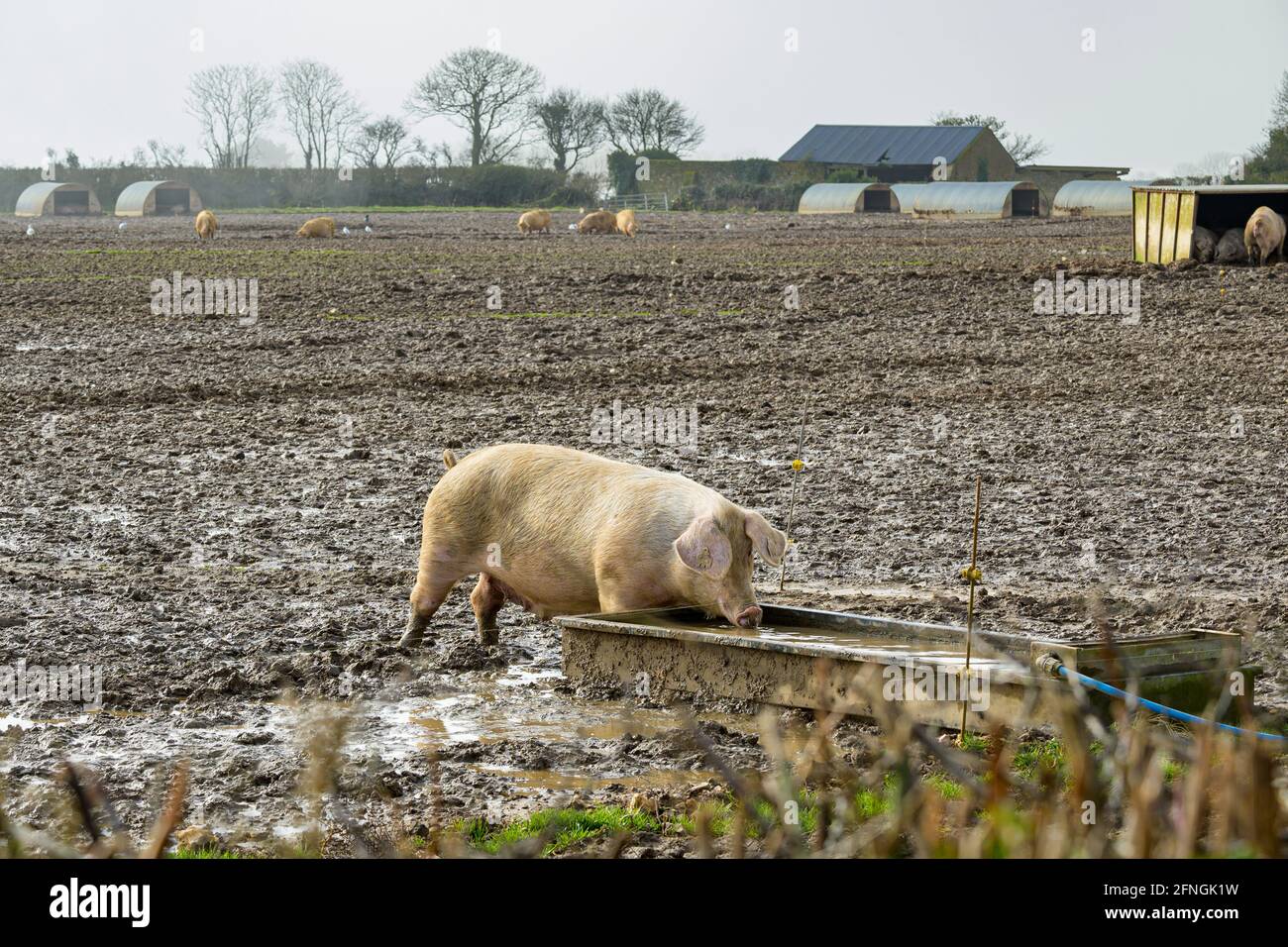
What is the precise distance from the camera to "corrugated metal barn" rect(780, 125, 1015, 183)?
69.2 meters

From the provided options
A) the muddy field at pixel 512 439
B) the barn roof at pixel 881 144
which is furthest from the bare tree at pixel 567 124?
the muddy field at pixel 512 439

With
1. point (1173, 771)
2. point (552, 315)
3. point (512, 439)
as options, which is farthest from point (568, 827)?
point (552, 315)

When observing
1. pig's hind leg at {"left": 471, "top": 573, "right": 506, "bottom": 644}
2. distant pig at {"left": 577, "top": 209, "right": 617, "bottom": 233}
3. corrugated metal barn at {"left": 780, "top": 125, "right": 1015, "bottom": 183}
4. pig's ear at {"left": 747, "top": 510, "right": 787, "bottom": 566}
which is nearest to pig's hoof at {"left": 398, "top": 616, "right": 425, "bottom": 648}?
pig's hind leg at {"left": 471, "top": 573, "right": 506, "bottom": 644}

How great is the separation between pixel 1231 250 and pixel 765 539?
57.6 feet

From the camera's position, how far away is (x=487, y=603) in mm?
6715

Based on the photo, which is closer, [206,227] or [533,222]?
[206,227]

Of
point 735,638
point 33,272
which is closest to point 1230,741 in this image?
point 735,638

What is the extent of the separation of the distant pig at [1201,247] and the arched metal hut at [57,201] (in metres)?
48.0

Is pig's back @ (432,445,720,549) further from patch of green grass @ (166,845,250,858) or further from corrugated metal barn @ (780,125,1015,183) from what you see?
corrugated metal barn @ (780,125,1015,183)

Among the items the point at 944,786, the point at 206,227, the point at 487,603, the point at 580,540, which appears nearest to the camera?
the point at 944,786

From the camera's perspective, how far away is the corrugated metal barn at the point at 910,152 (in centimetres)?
6925

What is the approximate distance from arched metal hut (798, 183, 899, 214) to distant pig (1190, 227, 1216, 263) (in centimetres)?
3371

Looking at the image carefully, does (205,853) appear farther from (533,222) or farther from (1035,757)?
(533,222)
